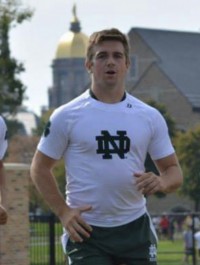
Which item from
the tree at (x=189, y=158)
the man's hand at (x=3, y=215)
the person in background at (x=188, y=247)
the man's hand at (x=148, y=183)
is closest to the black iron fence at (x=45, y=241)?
the person in background at (x=188, y=247)

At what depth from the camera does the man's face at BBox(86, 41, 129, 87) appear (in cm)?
868

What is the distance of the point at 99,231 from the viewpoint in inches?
344

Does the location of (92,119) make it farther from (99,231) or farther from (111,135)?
(99,231)

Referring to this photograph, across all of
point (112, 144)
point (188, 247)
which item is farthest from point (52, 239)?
point (112, 144)

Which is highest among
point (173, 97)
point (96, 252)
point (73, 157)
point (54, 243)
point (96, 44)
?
point (96, 44)

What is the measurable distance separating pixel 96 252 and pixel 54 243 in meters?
17.5

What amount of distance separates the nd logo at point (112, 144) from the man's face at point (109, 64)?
1.07 feet

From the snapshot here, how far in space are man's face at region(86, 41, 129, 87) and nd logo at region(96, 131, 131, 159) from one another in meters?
0.33

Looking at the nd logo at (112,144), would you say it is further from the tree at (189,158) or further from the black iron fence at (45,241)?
the tree at (189,158)

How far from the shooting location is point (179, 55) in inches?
4299

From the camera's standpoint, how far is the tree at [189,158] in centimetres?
6869

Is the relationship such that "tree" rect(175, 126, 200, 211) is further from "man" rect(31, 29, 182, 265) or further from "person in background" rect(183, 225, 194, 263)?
"man" rect(31, 29, 182, 265)

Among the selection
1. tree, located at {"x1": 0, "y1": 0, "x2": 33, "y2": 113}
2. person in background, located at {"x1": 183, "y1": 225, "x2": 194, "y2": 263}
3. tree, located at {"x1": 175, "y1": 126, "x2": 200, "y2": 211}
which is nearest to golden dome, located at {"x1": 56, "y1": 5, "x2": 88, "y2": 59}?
tree, located at {"x1": 175, "y1": 126, "x2": 200, "y2": 211}

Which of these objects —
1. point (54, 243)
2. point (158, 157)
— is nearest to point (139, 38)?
point (54, 243)
